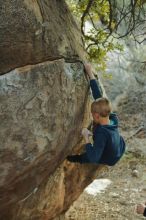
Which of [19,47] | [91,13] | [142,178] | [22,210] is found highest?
[91,13]

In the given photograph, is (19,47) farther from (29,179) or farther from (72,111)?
(29,179)

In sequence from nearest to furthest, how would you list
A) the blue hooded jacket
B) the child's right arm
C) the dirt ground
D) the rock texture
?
the rock texture
the blue hooded jacket
the child's right arm
the dirt ground

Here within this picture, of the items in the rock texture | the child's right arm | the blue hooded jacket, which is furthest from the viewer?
the child's right arm

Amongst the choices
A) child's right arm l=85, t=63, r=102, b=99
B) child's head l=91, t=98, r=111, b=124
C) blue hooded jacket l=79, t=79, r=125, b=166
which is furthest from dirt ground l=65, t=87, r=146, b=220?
child's head l=91, t=98, r=111, b=124

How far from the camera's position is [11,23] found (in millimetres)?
4621

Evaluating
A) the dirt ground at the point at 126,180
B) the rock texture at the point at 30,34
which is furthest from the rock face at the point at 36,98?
the dirt ground at the point at 126,180

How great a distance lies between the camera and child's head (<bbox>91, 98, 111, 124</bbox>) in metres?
4.96

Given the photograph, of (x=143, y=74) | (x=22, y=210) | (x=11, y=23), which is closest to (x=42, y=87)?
(x=11, y=23)

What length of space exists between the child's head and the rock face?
32 centimetres

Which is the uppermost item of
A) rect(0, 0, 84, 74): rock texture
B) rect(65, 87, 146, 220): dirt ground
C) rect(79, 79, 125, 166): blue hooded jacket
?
rect(0, 0, 84, 74): rock texture

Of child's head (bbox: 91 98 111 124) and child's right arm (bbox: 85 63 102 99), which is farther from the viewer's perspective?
child's right arm (bbox: 85 63 102 99)

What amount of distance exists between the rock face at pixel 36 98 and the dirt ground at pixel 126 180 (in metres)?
2.12

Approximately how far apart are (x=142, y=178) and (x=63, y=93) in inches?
196

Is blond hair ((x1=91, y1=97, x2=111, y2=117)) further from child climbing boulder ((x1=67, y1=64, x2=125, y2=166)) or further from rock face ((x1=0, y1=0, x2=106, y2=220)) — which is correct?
rock face ((x1=0, y1=0, x2=106, y2=220))
